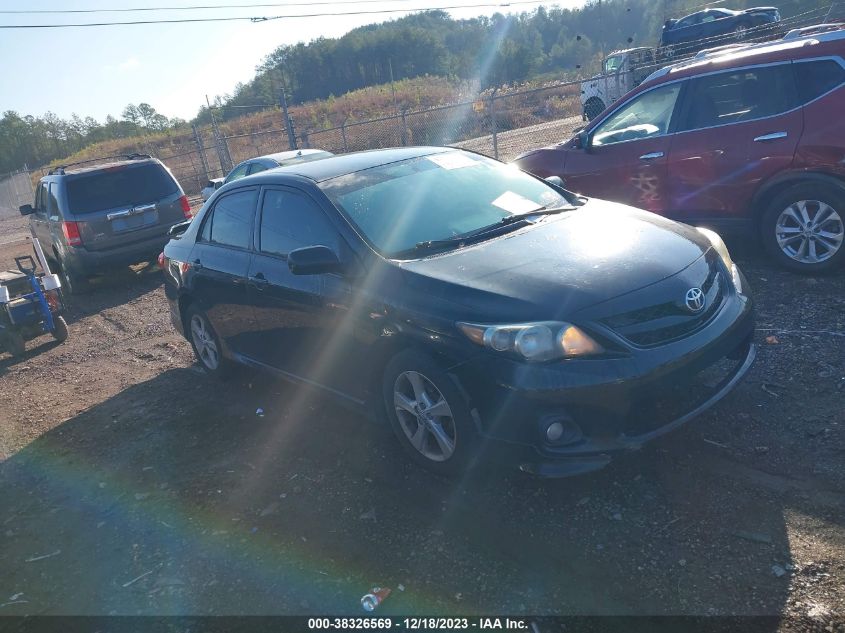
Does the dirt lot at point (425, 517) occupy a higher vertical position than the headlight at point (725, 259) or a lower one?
lower

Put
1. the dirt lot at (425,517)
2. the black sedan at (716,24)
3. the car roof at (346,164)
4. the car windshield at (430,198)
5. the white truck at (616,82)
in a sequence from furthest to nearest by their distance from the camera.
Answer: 1. the black sedan at (716,24)
2. the white truck at (616,82)
3. the car roof at (346,164)
4. the car windshield at (430,198)
5. the dirt lot at (425,517)

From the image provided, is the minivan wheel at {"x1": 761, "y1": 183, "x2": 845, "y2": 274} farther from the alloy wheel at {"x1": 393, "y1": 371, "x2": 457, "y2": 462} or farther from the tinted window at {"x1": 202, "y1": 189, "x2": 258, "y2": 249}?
the tinted window at {"x1": 202, "y1": 189, "x2": 258, "y2": 249}

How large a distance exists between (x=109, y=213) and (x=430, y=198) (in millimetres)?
7629

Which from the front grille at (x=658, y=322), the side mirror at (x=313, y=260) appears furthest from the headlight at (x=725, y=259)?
the side mirror at (x=313, y=260)

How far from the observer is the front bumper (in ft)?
10.2

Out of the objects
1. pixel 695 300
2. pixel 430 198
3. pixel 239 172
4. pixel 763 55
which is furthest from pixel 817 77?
pixel 239 172

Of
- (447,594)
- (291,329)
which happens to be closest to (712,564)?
(447,594)

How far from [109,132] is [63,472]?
226 ft

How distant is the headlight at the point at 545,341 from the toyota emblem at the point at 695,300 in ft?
1.98

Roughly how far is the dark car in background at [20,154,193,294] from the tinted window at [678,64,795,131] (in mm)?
7939

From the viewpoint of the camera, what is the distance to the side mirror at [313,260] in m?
3.89

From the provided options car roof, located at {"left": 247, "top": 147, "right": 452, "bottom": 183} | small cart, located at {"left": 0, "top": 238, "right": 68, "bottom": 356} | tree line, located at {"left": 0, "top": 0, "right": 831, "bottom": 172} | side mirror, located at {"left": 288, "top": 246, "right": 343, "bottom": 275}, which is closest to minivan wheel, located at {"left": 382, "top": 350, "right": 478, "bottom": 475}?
side mirror, located at {"left": 288, "top": 246, "right": 343, "bottom": 275}

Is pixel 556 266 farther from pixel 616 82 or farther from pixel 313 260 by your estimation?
pixel 616 82

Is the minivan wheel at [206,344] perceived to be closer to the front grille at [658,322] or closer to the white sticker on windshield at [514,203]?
the white sticker on windshield at [514,203]
